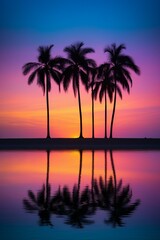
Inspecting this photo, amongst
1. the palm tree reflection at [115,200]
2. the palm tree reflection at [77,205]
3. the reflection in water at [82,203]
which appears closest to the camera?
the palm tree reflection at [77,205]

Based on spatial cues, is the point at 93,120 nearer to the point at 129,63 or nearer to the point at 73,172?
the point at 129,63

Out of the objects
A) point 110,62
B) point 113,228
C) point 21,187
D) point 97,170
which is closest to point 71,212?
point 113,228

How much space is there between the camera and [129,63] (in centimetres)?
4997

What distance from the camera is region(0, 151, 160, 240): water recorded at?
9.03 meters

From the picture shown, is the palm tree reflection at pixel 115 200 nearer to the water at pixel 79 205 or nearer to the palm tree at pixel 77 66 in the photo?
the water at pixel 79 205

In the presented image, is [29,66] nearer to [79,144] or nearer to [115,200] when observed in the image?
[79,144]

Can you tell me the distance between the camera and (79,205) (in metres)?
12.0

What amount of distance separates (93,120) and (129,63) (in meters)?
8.42

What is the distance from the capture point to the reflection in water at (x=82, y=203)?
10297 mm

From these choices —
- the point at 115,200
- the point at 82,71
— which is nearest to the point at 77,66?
the point at 82,71

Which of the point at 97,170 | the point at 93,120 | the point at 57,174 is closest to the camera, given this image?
the point at 57,174

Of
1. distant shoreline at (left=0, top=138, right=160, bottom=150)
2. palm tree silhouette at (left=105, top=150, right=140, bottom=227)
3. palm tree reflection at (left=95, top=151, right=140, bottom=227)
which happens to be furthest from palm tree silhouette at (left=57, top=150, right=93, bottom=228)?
distant shoreline at (left=0, top=138, right=160, bottom=150)

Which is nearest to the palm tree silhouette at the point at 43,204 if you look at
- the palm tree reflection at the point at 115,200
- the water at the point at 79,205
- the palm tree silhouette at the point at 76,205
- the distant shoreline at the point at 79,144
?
the water at the point at 79,205

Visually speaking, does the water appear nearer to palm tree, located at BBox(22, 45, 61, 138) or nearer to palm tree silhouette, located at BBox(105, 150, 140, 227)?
palm tree silhouette, located at BBox(105, 150, 140, 227)
